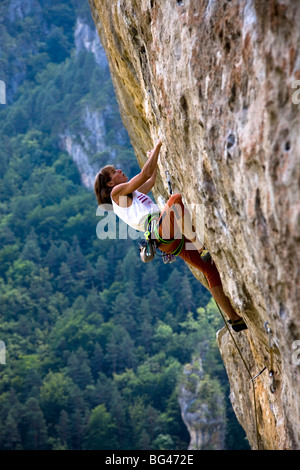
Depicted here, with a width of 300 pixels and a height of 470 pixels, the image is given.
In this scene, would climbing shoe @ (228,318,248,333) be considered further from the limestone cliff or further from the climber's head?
the climber's head

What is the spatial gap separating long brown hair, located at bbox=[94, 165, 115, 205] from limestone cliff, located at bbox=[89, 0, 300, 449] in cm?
63

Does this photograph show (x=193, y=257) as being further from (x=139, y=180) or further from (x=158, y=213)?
(x=139, y=180)

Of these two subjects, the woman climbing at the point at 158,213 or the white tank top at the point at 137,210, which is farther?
the white tank top at the point at 137,210

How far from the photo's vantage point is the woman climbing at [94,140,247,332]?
6.17 m

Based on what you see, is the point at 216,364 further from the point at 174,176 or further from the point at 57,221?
the point at 174,176

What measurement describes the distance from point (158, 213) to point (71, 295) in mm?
73114

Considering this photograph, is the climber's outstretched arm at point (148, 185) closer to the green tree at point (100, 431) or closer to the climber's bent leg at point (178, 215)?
the climber's bent leg at point (178, 215)

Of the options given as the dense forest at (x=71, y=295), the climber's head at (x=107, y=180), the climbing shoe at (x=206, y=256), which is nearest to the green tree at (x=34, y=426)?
the dense forest at (x=71, y=295)

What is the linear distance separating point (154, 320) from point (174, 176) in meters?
66.4

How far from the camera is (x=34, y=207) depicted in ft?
306

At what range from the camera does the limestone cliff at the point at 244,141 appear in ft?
13.3

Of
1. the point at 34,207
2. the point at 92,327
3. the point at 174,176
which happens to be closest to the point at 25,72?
the point at 34,207

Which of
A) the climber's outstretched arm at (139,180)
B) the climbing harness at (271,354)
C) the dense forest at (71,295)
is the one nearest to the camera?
the climbing harness at (271,354)

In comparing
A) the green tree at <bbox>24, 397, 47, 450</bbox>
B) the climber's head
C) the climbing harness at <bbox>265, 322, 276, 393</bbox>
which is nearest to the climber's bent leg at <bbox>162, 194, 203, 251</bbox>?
the climber's head
